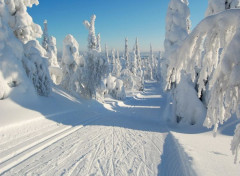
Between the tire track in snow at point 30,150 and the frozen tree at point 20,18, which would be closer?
the tire track in snow at point 30,150

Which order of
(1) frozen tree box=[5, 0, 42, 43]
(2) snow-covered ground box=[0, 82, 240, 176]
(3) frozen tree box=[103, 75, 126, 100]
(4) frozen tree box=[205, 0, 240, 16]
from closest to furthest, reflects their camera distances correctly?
(2) snow-covered ground box=[0, 82, 240, 176] → (4) frozen tree box=[205, 0, 240, 16] → (1) frozen tree box=[5, 0, 42, 43] → (3) frozen tree box=[103, 75, 126, 100]

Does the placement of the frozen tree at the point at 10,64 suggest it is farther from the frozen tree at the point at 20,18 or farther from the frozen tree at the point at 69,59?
the frozen tree at the point at 69,59

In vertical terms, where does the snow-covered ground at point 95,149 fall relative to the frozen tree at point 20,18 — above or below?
below

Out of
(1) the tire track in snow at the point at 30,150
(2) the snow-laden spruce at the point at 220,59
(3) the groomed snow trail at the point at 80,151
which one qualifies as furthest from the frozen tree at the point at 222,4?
(2) the snow-laden spruce at the point at 220,59

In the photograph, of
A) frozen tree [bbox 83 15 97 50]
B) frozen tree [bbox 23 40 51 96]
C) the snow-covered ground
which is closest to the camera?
the snow-covered ground

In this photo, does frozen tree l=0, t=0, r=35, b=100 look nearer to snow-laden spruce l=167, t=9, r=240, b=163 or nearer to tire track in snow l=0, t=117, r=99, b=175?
tire track in snow l=0, t=117, r=99, b=175

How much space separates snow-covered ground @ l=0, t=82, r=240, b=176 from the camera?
5566 mm

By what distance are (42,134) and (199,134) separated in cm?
778

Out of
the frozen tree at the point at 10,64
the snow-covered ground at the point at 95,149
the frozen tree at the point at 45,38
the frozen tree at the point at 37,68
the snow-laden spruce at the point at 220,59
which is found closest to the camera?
the snow-laden spruce at the point at 220,59

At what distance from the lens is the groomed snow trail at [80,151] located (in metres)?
5.58

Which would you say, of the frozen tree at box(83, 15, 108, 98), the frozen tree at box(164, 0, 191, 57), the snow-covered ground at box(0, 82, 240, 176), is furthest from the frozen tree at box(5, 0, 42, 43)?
the frozen tree at box(164, 0, 191, 57)

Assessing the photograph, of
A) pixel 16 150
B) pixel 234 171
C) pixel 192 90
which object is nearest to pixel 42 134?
pixel 16 150

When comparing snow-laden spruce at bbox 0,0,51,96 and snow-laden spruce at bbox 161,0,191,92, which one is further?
snow-laden spruce at bbox 161,0,191,92

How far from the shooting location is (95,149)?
7270mm
